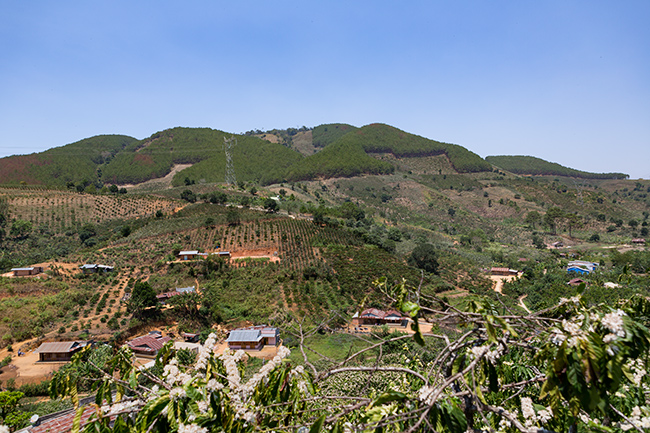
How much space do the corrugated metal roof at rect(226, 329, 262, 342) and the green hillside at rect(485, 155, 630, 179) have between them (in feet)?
563

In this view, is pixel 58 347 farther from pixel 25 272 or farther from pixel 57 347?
pixel 25 272

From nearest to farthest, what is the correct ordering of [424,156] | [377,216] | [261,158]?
1. [377,216]
2. [261,158]
3. [424,156]

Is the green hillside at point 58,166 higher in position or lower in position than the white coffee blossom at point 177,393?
higher

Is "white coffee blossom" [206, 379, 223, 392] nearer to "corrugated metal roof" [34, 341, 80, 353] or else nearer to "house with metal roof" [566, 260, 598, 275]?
"corrugated metal roof" [34, 341, 80, 353]

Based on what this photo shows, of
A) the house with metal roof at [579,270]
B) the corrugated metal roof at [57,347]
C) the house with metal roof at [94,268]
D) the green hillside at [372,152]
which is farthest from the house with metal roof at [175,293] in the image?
the green hillside at [372,152]

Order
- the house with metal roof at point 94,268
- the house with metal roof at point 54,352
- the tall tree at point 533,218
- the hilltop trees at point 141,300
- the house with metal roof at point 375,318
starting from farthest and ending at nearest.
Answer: the tall tree at point 533,218
the house with metal roof at point 94,268
the house with metal roof at point 375,318
the hilltop trees at point 141,300
the house with metal roof at point 54,352

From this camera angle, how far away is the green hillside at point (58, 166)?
10438 centimetres

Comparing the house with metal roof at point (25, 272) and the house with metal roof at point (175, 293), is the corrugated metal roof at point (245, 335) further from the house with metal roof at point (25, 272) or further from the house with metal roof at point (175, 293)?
the house with metal roof at point (25, 272)

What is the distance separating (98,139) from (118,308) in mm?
171213

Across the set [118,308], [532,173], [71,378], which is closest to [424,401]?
[71,378]

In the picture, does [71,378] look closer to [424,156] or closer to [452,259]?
[452,259]

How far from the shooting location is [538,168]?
17450 cm

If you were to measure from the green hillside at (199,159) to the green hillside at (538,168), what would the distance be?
111 metres

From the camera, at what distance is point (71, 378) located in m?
3.09
